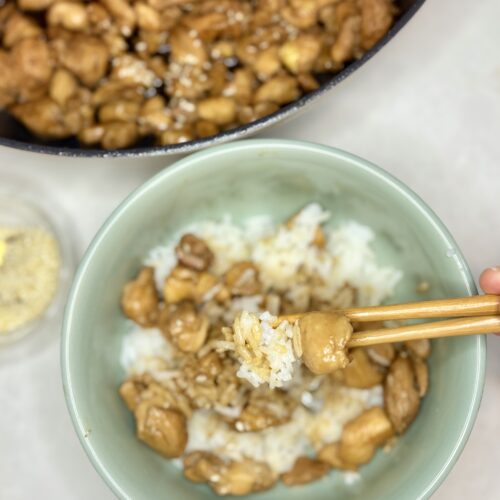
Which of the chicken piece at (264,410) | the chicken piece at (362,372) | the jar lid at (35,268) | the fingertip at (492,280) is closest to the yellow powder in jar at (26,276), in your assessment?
the jar lid at (35,268)

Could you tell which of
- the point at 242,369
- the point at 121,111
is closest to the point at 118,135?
the point at 121,111

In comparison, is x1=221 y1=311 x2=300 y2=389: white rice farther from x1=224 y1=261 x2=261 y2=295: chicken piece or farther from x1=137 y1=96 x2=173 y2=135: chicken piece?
x1=137 y1=96 x2=173 y2=135: chicken piece

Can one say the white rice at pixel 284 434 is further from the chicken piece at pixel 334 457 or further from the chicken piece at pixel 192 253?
the chicken piece at pixel 192 253

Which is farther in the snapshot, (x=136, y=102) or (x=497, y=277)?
(x=136, y=102)

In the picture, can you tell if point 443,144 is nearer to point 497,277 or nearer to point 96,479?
point 497,277

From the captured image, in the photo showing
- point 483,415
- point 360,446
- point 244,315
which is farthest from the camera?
point 483,415

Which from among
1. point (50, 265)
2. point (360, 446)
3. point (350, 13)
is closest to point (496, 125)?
point (350, 13)

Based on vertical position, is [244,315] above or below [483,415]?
above
